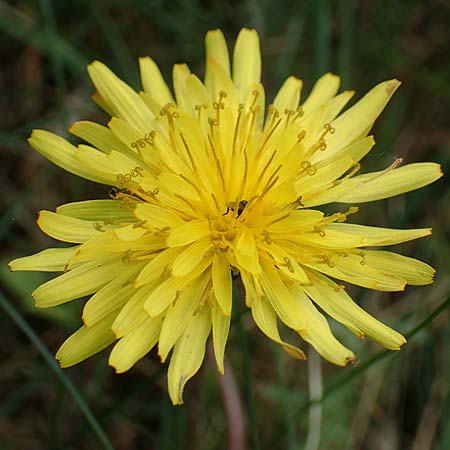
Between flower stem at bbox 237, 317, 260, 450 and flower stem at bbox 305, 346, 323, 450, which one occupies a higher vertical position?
flower stem at bbox 237, 317, 260, 450

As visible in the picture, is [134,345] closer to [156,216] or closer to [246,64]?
[156,216]

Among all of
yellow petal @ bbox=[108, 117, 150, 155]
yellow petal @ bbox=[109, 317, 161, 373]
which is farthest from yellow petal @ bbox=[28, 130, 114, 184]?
yellow petal @ bbox=[109, 317, 161, 373]

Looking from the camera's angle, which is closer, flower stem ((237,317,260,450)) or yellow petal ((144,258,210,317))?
yellow petal ((144,258,210,317))

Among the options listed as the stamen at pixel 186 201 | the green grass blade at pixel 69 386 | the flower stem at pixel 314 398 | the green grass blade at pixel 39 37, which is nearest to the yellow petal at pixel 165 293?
the stamen at pixel 186 201

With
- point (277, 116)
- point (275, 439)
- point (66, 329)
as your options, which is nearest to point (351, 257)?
point (277, 116)

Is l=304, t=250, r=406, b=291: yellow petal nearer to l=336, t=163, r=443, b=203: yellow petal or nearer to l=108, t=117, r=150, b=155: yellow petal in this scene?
l=336, t=163, r=443, b=203: yellow petal

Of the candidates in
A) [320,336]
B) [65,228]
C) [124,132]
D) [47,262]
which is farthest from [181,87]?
[320,336]
